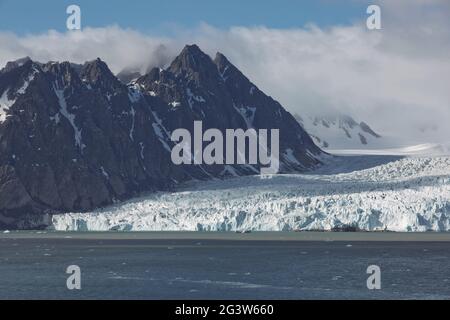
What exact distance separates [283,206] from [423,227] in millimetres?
25438

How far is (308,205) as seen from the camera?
14838 centimetres

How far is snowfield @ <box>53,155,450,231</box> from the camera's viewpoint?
144 meters

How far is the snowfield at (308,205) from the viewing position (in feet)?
474

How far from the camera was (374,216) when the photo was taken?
145250 millimetres

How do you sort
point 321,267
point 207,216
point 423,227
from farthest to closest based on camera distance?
point 207,216 → point 423,227 → point 321,267
